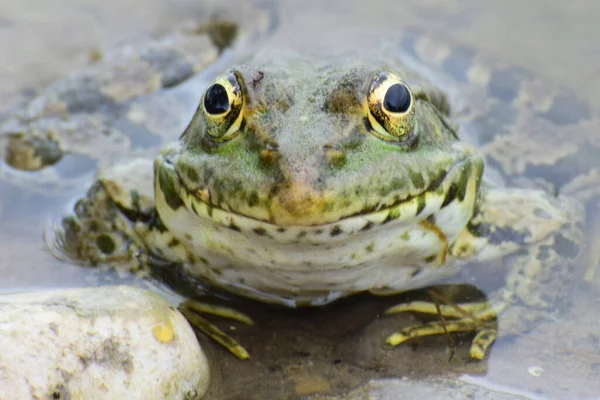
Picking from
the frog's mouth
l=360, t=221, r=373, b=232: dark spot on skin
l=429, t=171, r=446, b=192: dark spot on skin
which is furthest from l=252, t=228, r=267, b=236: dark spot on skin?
l=429, t=171, r=446, b=192: dark spot on skin

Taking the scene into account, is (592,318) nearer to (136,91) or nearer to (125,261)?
(125,261)

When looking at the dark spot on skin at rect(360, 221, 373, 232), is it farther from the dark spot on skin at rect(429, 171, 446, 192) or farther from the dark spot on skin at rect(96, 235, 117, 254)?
the dark spot on skin at rect(96, 235, 117, 254)

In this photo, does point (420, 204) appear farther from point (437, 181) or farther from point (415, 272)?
point (415, 272)

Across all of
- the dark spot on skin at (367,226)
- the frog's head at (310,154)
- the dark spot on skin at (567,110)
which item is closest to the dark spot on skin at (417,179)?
the frog's head at (310,154)

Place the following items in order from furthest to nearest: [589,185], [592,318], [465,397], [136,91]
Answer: [136,91] → [589,185] → [592,318] → [465,397]

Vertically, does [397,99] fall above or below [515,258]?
above

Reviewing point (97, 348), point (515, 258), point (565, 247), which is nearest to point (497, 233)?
point (515, 258)

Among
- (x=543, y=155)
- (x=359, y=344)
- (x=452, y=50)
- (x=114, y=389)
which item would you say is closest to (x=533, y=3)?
(x=452, y=50)
